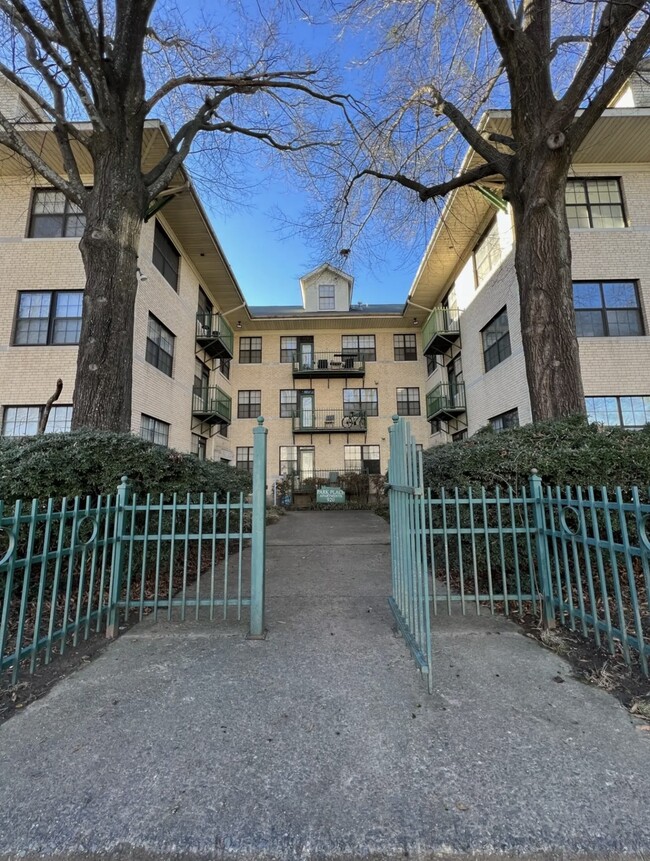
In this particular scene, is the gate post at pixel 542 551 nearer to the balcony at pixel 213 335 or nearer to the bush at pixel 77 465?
the bush at pixel 77 465

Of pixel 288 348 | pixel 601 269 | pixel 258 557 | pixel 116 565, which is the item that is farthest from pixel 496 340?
pixel 116 565

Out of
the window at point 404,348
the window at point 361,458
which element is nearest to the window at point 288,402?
the window at point 361,458

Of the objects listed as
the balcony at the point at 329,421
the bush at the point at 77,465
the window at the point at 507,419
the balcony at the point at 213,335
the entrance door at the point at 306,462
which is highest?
the balcony at the point at 213,335

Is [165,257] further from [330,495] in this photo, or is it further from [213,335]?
[330,495]

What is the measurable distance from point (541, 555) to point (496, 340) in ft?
38.1

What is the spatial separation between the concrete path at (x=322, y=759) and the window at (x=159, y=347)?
11.1m

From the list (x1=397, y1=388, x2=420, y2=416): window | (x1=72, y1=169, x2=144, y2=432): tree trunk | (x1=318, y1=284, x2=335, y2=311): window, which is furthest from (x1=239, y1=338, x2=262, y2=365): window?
(x1=72, y1=169, x2=144, y2=432): tree trunk

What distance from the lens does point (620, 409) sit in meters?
10.6

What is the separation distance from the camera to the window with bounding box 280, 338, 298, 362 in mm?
22219

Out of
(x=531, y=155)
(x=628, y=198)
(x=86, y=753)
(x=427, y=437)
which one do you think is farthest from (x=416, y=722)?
(x=427, y=437)

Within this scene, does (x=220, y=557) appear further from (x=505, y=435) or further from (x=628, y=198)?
(x=628, y=198)

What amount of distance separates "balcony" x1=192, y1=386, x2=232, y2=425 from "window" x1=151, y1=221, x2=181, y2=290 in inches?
168

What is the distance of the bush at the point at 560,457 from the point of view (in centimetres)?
388

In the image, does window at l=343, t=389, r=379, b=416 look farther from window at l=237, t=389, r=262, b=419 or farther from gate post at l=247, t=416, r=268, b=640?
gate post at l=247, t=416, r=268, b=640
